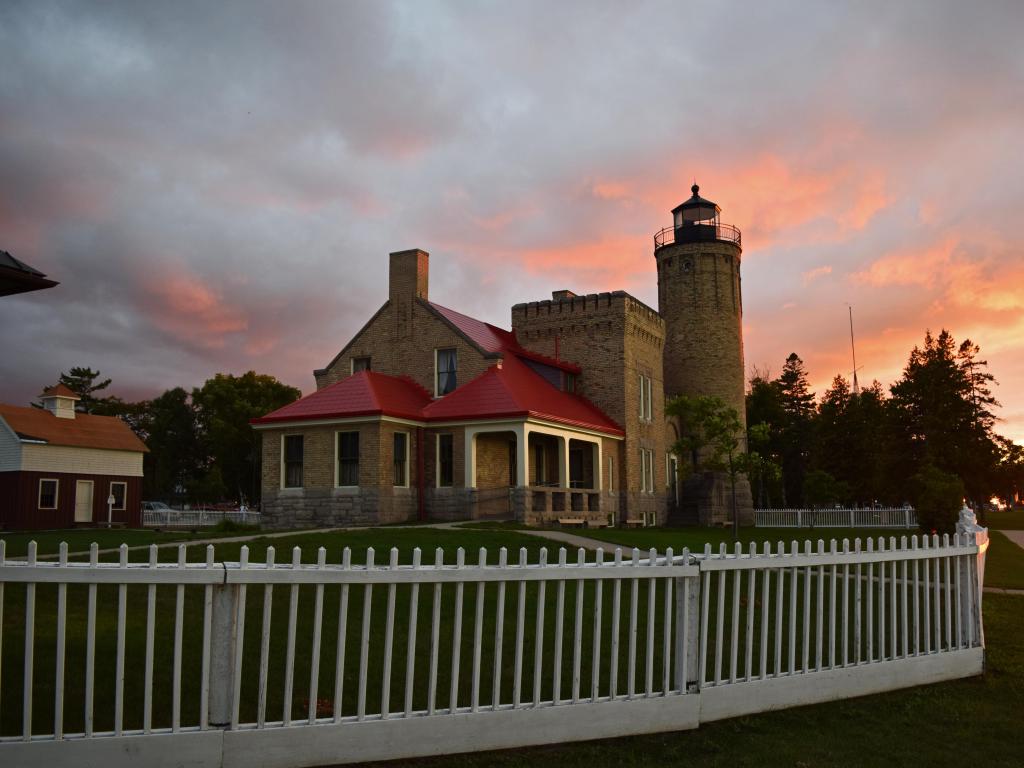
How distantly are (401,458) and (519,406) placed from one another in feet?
14.1

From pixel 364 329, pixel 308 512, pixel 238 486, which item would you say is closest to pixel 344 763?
pixel 308 512

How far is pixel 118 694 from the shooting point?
5.29 metres

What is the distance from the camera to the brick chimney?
34.2 m

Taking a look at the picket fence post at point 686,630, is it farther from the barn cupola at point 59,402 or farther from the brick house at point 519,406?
the barn cupola at point 59,402

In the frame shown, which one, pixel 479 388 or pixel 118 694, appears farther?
pixel 479 388

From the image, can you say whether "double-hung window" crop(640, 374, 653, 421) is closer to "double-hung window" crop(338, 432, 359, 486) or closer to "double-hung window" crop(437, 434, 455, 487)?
"double-hung window" crop(437, 434, 455, 487)

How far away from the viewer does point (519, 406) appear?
2877cm

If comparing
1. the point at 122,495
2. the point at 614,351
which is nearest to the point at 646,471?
the point at 614,351

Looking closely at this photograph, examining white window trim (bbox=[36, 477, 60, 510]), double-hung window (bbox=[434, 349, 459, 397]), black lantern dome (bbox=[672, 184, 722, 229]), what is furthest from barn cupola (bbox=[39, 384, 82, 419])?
black lantern dome (bbox=[672, 184, 722, 229])

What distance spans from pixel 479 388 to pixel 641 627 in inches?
797

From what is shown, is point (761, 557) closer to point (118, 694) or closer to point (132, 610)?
point (118, 694)

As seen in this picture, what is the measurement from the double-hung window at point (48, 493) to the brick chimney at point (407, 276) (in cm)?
1569

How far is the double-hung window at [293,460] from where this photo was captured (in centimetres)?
2995

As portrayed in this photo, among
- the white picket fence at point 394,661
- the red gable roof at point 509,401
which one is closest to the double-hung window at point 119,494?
the red gable roof at point 509,401
